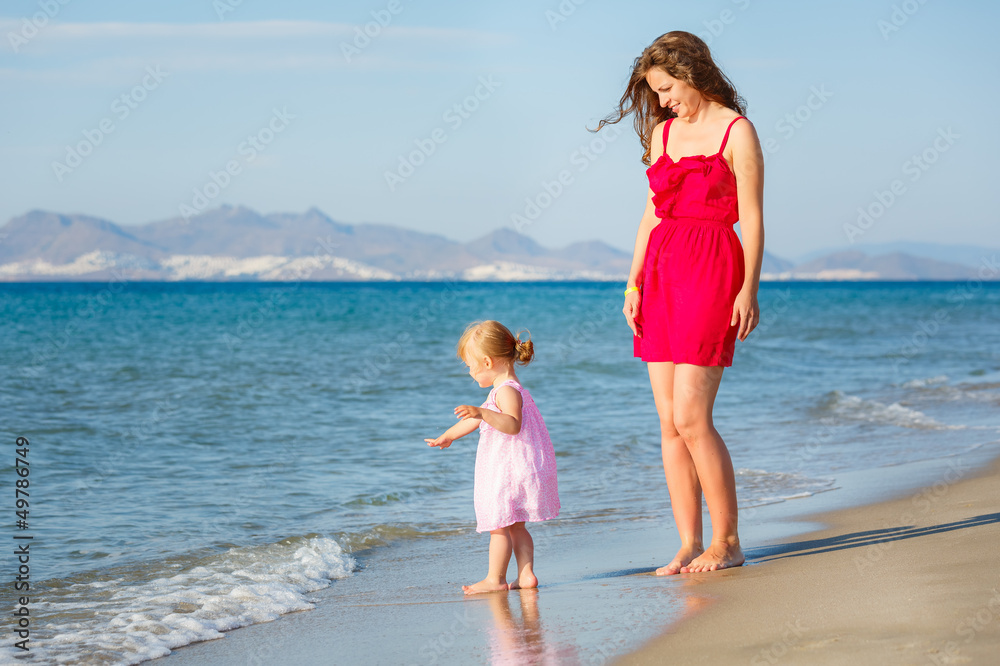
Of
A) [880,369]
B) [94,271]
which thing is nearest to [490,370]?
[880,369]

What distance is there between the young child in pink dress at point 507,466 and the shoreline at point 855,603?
60cm

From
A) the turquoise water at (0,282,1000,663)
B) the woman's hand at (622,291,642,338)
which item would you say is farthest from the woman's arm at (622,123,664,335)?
the turquoise water at (0,282,1000,663)

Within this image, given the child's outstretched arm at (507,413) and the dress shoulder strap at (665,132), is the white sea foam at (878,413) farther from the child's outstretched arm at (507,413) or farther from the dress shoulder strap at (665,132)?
the child's outstretched arm at (507,413)

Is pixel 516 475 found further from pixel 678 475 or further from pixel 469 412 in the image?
pixel 678 475

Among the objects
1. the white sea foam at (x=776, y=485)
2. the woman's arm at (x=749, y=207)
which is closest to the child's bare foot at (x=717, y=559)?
the woman's arm at (x=749, y=207)

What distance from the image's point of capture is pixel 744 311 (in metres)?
2.94

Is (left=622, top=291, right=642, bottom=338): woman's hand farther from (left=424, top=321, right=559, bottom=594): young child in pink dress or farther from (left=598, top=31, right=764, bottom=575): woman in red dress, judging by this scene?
(left=424, top=321, right=559, bottom=594): young child in pink dress

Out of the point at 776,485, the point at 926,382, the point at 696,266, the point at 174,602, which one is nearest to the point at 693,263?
the point at 696,266

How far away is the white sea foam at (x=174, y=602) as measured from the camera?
279cm

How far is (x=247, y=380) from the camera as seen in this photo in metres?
11.8

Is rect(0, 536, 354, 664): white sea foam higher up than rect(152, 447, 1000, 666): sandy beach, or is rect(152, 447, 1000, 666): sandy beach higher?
rect(0, 536, 354, 664): white sea foam

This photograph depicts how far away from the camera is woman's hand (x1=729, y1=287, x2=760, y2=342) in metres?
2.93

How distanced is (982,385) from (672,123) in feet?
31.0

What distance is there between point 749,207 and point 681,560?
126cm
